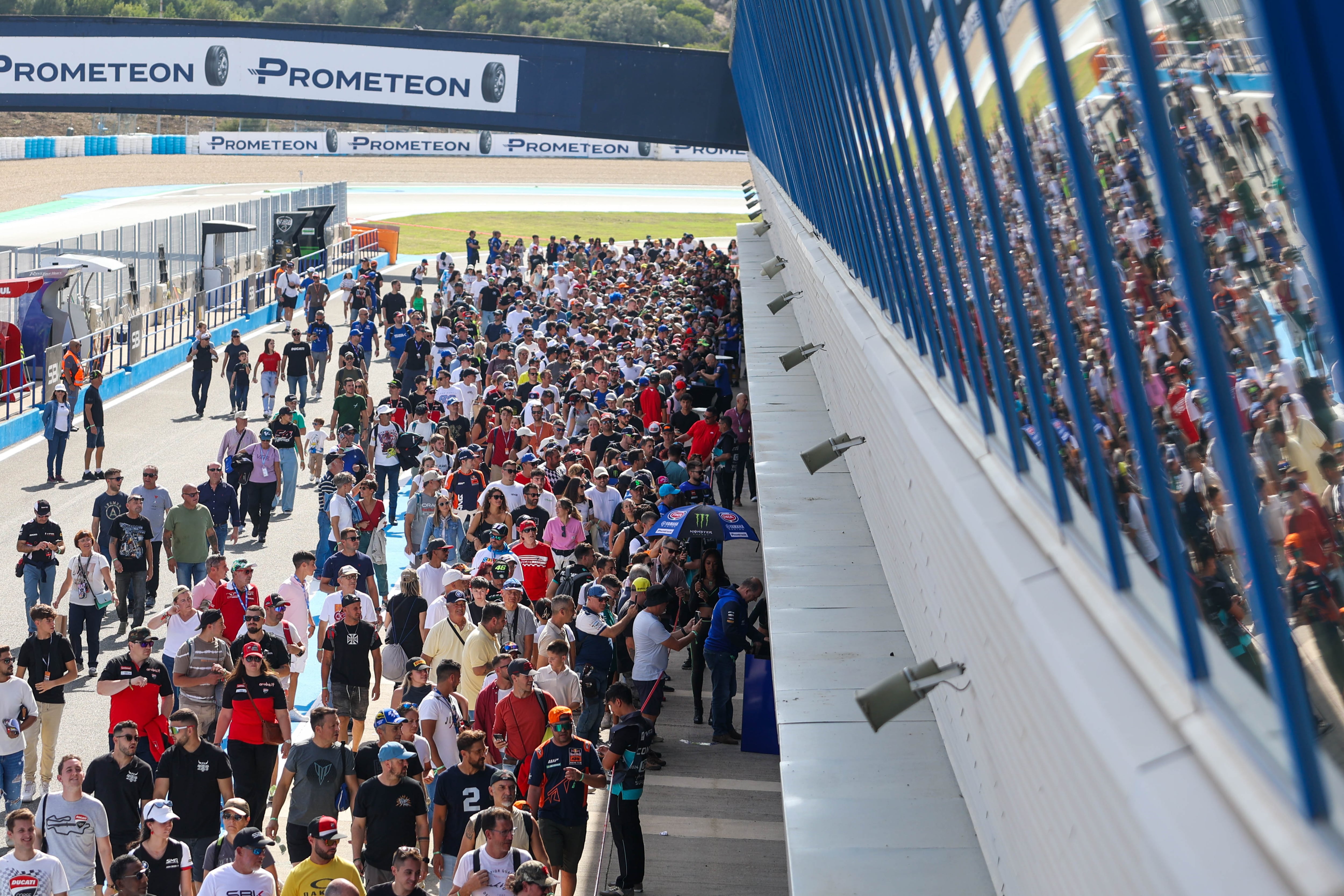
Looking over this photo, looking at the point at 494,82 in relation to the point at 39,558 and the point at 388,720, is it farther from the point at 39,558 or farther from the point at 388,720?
the point at 388,720

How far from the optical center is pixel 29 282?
87.8 feet

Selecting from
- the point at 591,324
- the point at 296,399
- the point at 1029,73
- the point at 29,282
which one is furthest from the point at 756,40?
the point at 1029,73

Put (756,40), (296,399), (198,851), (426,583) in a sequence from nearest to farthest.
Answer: (198,851) < (426,583) < (756,40) < (296,399)

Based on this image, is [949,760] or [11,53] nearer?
[949,760]

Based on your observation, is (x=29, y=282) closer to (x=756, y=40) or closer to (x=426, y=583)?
(x=756, y=40)

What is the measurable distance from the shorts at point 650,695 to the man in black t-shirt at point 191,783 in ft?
11.4

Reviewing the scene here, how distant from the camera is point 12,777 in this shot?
1009 centimetres

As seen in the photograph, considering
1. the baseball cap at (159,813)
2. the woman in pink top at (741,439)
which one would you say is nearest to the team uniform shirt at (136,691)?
Result: the baseball cap at (159,813)

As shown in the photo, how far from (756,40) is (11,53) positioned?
3309 centimetres

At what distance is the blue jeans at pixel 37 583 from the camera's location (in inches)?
518

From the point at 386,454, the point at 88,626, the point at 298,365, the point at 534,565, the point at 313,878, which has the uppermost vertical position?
the point at 298,365

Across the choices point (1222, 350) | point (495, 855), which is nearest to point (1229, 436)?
point (1222, 350)

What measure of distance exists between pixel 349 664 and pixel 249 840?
3329 mm

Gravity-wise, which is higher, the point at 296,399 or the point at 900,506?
the point at 296,399
